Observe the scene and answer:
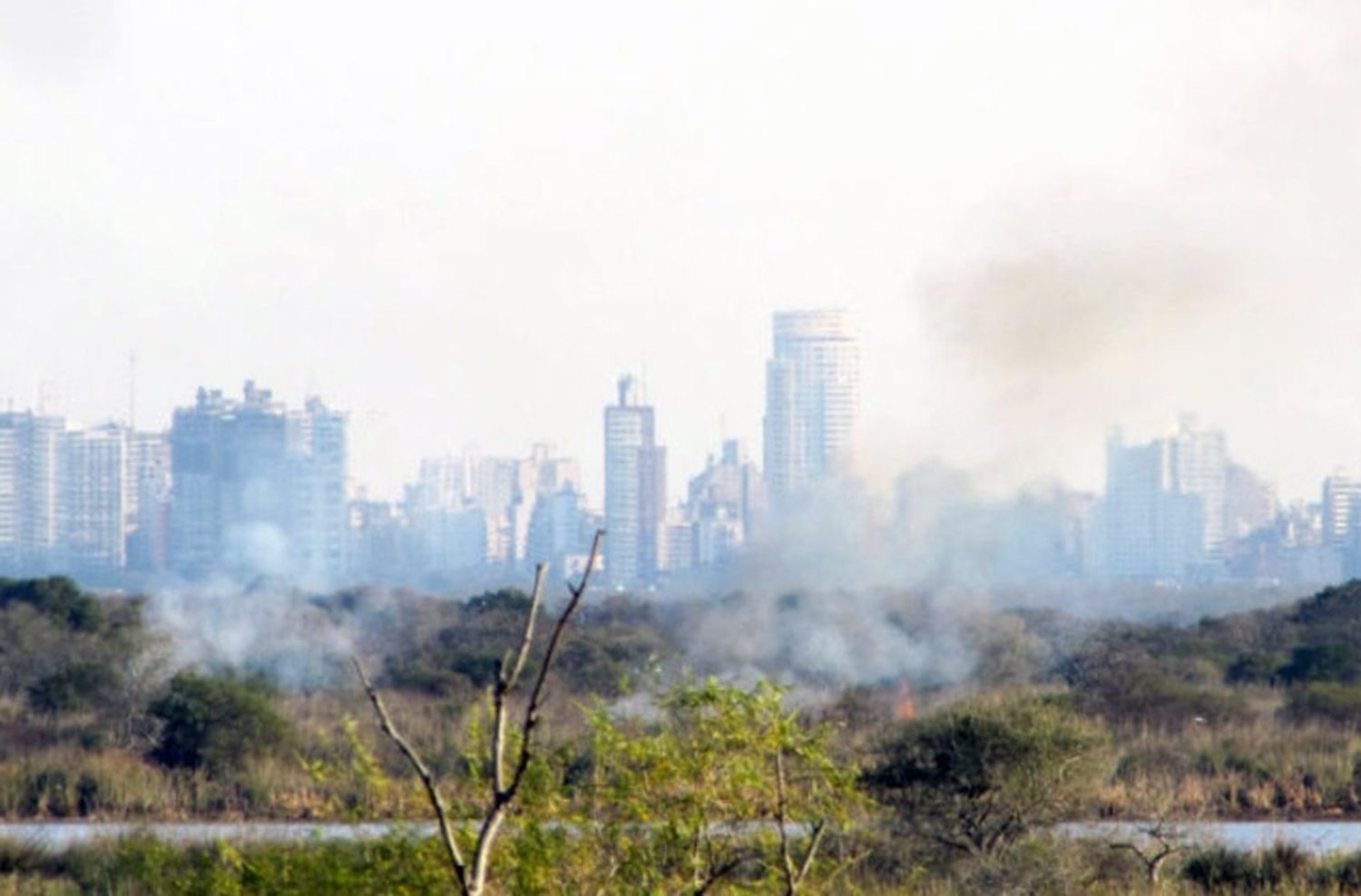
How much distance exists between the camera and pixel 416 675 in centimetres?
5584

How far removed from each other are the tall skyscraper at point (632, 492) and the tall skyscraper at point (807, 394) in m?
15.6

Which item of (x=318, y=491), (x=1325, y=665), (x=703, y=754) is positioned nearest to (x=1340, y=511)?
(x=318, y=491)

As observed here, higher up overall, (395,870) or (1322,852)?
(395,870)

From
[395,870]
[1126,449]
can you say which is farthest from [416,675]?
[1126,449]

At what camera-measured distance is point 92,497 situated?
176 m

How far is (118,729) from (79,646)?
1190 centimetres

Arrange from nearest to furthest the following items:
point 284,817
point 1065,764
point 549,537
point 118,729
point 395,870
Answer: point 395,870, point 1065,764, point 284,817, point 118,729, point 549,537

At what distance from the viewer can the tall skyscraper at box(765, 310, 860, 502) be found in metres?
125

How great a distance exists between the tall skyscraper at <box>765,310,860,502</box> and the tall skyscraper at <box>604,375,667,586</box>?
1561 cm

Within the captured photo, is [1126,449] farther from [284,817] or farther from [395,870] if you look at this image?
[395,870]

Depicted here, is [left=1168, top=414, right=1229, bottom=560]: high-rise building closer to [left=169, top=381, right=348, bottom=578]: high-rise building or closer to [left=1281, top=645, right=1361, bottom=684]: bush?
[left=169, top=381, right=348, bottom=578]: high-rise building

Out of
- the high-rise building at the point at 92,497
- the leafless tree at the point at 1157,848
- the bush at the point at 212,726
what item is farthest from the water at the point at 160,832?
the high-rise building at the point at 92,497

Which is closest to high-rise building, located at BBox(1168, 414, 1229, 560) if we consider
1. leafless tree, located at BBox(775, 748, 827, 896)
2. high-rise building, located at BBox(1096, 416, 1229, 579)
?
high-rise building, located at BBox(1096, 416, 1229, 579)

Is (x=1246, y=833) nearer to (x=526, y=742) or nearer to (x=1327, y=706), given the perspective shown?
(x=1327, y=706)
